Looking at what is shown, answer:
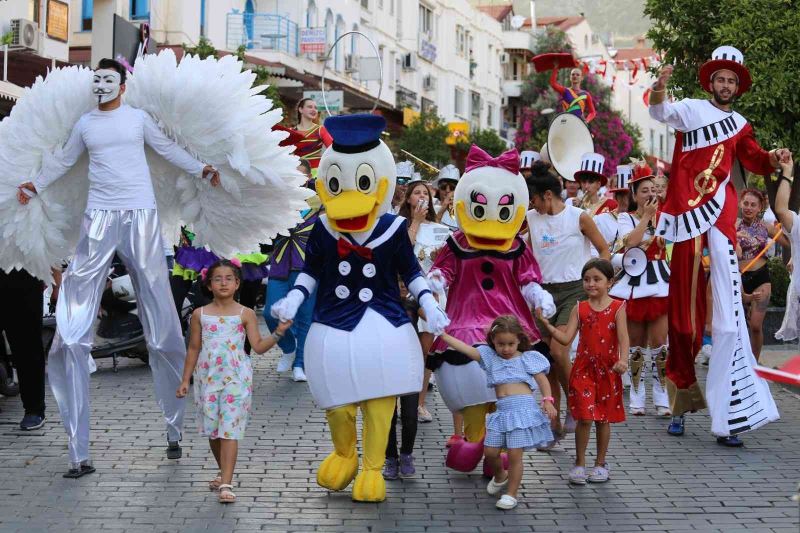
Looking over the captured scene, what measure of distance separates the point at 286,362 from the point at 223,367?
5145mm

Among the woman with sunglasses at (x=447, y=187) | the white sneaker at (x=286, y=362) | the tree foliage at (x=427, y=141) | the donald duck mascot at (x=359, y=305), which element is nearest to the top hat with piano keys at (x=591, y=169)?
the woman with sunglasses at (x=447, y=187)

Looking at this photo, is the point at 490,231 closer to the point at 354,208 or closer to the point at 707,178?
the point at 354,208

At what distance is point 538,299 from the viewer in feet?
25.5

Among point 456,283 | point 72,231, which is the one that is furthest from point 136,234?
point 456,283

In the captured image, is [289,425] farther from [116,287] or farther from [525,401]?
[116,287]

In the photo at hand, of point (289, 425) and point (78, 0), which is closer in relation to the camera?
point (289, 425)

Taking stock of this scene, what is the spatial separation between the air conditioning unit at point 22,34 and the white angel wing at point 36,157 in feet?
53.7

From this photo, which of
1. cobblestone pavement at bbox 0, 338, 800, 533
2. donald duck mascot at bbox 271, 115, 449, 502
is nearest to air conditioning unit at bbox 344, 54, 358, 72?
cobblestone pavement at bbox 0, 338, 800, 533

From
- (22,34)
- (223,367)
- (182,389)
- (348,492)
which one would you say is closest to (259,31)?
(22,34)

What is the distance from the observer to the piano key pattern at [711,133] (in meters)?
9.09

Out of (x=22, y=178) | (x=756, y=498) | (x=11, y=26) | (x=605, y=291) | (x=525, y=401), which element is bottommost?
(x=756, y=498)

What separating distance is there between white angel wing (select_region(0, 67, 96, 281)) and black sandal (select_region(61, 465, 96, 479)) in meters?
1.36

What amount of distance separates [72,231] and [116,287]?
4.16m

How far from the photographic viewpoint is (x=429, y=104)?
55844mm
